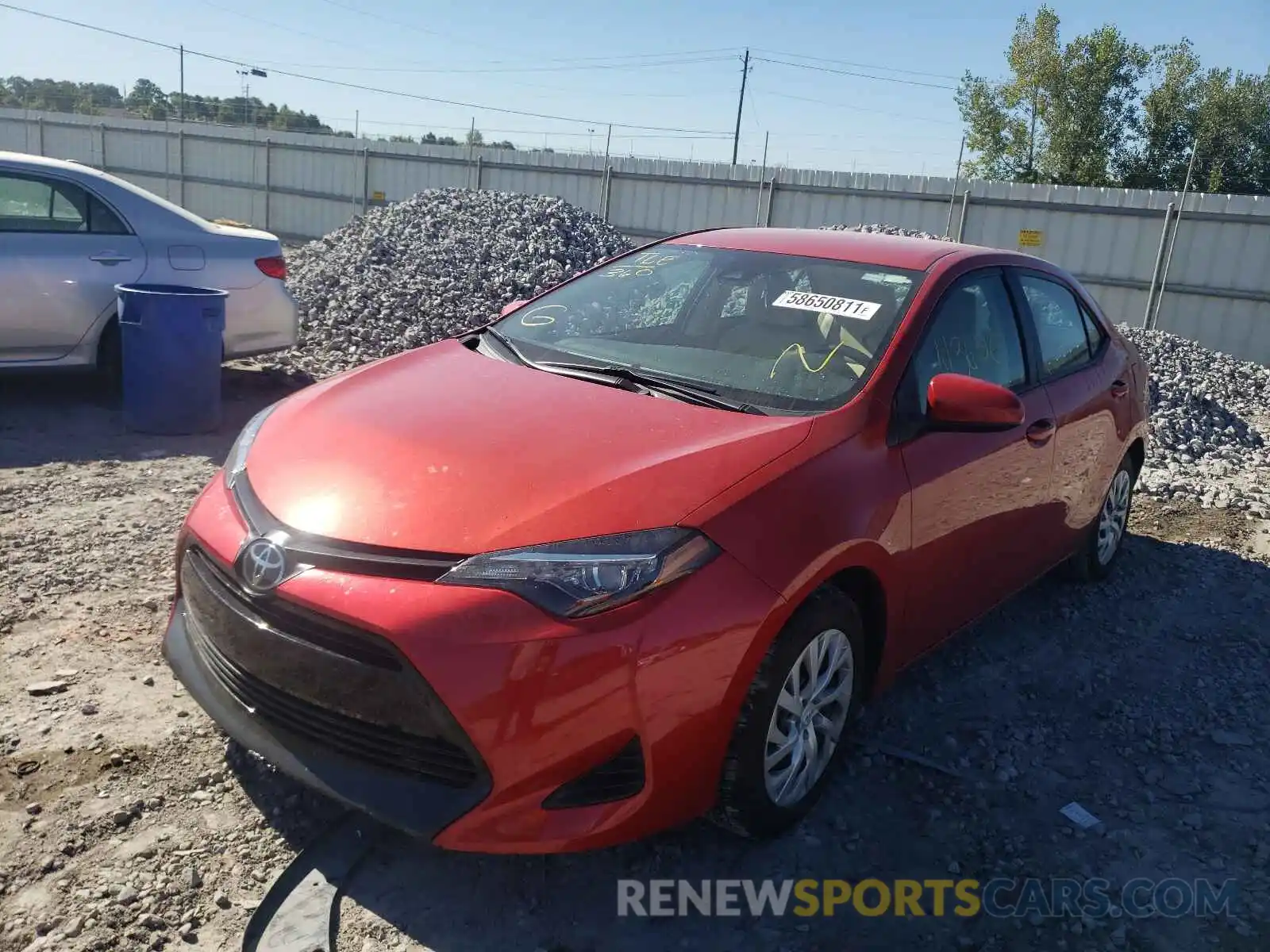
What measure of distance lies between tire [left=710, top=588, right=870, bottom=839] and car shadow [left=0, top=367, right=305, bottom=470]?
13.8 feet

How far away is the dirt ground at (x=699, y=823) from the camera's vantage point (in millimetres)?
2494

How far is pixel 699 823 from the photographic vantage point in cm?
291

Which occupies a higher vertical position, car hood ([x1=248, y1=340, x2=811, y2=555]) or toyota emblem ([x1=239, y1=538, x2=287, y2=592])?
car hood ([x1=248, y1=340, x2=811, y2=555])

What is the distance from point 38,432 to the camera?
628 cm

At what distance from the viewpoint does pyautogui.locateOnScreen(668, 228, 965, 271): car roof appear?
148 inches

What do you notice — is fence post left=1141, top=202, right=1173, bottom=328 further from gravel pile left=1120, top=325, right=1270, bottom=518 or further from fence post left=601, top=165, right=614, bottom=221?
fence post left=601, top=165, right=614, bottom=221

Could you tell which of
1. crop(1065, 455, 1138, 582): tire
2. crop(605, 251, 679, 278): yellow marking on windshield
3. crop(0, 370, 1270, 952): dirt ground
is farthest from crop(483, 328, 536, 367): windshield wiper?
crop(1065, 455, 1138, 582): tire

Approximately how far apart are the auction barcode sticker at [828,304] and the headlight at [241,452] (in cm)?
177

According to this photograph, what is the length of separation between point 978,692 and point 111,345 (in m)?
5.81

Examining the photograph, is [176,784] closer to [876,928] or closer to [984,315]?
[876,928]

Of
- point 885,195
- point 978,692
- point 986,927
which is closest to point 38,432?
point 978,692

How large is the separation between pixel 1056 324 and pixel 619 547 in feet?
9.49

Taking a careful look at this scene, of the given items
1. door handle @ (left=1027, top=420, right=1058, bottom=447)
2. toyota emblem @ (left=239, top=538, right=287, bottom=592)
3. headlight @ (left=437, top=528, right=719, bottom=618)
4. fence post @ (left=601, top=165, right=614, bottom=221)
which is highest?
fence post @ (left=601, top=165, right=614, bottom=221)

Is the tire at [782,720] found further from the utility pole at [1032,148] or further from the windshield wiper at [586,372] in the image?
the utility pole at [1032,148]
